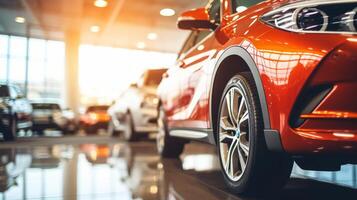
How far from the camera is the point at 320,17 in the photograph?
202 cm

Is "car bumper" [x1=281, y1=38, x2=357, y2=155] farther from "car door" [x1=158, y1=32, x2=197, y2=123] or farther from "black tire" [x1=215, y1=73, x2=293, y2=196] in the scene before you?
"car door" [x1=158, y1=32, x2=197, y2=123]

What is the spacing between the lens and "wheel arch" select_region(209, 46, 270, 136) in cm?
219

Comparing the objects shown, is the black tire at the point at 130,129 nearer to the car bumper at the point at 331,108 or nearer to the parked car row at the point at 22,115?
the parked car row at the point at 22,115

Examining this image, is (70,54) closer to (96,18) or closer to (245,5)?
(96,18)

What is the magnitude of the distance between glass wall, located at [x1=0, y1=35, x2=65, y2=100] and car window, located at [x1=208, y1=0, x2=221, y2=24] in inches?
666

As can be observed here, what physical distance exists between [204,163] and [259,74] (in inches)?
94.9

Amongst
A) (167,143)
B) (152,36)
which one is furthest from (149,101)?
(152,36)

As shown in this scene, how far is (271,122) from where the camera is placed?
211 cm

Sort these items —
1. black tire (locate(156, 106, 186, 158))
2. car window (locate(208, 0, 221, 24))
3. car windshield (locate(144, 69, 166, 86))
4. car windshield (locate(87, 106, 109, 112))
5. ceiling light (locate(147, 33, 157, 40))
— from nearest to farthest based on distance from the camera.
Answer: car window (locate(208, 0, 221, 24))
black tire (locate(156, 106, 186, 158))
car windshield (locate(144, 69, 166, 86))
car windshield (locate(87, 106, 109, 112))
ceiling light (locate(147, 33, 157, 40))

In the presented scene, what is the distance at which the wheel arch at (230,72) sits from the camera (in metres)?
2.19

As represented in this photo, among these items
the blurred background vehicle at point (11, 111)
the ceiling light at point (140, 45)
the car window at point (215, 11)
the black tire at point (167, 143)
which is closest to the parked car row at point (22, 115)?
the blurred background vehicle at point (11, 111)

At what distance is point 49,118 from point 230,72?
10.8 metres

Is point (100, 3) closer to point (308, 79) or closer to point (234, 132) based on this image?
point (234, 132)

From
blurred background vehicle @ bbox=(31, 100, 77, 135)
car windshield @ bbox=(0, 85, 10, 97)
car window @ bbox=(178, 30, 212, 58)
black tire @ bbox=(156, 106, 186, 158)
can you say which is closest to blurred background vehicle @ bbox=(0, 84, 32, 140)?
car windshield @ bbox=(0, 85, 10, 97)
